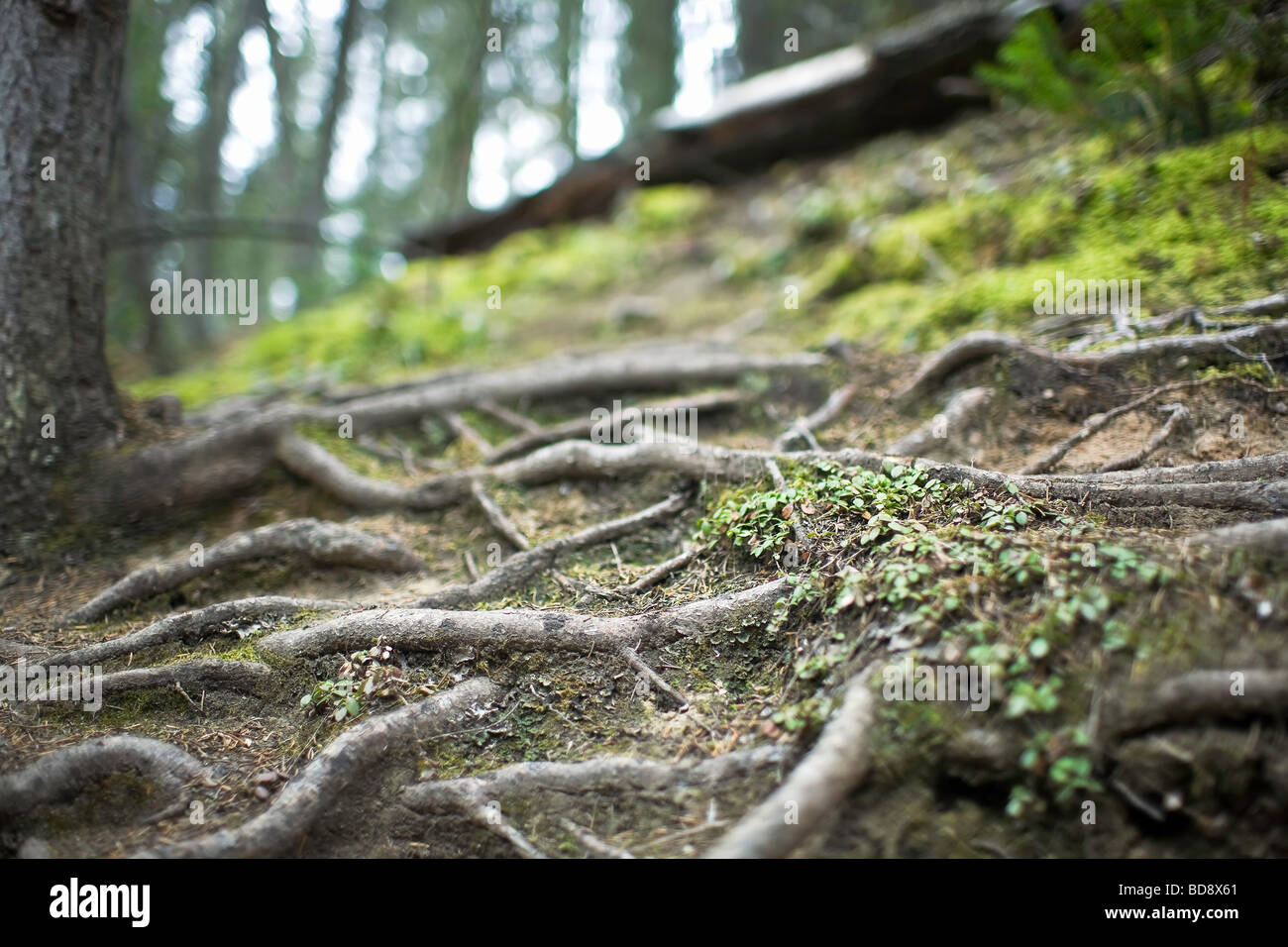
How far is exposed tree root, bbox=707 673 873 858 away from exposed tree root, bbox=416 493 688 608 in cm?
205

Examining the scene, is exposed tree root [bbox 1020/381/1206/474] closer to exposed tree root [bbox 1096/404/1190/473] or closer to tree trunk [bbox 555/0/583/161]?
exposed tree root [bbox 1096/404/1190/473]

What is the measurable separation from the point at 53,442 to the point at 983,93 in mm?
10450

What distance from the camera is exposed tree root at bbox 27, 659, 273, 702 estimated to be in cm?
382

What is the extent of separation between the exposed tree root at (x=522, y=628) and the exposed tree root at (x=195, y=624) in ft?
0.89

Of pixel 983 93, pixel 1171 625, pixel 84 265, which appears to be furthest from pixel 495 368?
pixel 983 93

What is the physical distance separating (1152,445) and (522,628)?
3.72 meters

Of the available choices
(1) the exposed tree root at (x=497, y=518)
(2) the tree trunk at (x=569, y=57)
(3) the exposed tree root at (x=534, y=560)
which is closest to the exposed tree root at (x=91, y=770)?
(3) the exposed tree root at (x=534, y=560)

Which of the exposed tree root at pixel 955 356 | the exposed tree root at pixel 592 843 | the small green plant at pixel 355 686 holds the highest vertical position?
the exposed tree root at pixel 955 356

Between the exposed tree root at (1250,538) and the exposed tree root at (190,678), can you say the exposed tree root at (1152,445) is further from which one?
the exposed tree root at (190,678)

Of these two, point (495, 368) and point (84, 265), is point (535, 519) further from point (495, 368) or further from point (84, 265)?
point (84, 265)

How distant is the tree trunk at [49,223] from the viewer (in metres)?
4.68

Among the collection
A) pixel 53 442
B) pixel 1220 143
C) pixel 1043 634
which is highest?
pixel 1220 143

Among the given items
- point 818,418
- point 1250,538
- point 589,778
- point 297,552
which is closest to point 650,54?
point 818,418
